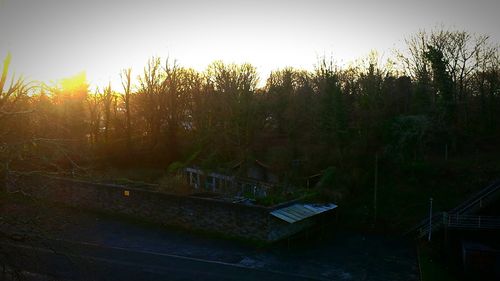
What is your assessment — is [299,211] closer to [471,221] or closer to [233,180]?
[233,180]

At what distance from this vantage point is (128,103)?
144 ft

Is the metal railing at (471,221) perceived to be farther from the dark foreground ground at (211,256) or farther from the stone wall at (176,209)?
the stone wall at (176,209)

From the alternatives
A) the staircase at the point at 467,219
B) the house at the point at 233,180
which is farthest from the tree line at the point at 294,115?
the staircase at the point at 467,219

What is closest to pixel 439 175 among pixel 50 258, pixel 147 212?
pixel 147 212

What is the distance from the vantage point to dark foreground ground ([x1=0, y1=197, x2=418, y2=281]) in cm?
1647

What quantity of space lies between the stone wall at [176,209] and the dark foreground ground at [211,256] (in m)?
0.66

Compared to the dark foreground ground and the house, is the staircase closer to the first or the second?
the dark foreground ground

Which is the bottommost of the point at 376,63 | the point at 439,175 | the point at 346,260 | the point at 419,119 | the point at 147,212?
the point at 346,260

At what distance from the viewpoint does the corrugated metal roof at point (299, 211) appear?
20.6 metres

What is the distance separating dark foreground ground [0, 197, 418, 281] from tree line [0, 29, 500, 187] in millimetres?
9066

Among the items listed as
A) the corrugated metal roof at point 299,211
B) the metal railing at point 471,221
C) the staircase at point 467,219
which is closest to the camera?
the metal railing at point 471,221

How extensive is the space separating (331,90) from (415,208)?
1164 centimetres

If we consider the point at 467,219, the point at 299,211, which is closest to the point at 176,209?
the point at 299,211

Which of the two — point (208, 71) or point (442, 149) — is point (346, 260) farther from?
point (208, 71)
